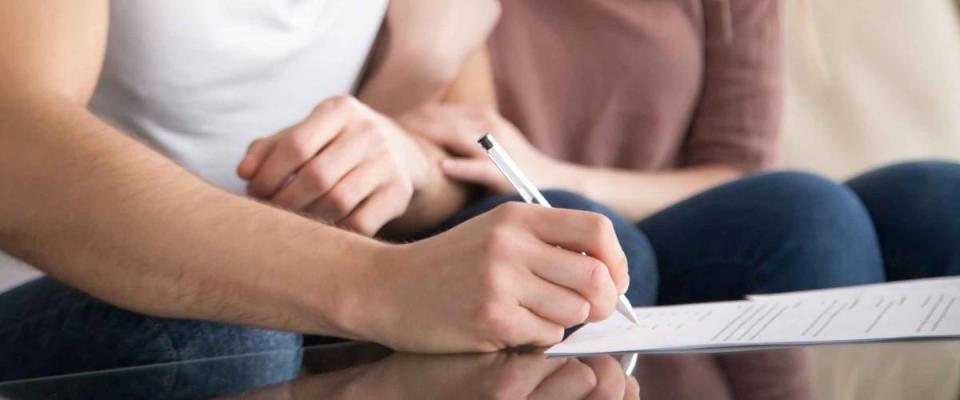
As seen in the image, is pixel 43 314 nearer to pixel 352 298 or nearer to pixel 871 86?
pixel 352 298

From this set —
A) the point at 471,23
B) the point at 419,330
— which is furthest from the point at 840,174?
the point at 419,330

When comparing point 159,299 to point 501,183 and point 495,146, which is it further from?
point 501,183

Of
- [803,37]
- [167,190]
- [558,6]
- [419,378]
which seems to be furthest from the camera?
[803,37]

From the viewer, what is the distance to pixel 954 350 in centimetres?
65

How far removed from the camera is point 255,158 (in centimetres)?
86

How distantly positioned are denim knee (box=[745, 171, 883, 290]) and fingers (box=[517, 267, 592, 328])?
1.29 feet

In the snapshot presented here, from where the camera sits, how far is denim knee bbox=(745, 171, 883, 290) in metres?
0.99

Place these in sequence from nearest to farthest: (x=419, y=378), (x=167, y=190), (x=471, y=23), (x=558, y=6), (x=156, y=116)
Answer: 1. (x=419, y=378)
2. (x=167, y=190)
3. (x=156, y=116)
4. (x=471, y=23)
5. (x=558, y=6)

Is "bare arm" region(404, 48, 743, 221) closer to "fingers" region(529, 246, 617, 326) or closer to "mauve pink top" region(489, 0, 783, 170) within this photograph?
"mauve pink top" region(489, 0, 783, 170)

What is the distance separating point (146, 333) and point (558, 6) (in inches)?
34.6

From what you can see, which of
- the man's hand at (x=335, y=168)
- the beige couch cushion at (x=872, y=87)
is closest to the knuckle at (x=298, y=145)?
the man's hand at (x=335, y=168)

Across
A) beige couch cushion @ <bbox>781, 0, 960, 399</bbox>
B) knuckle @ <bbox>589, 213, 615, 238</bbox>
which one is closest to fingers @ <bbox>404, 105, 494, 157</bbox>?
knuckle @ <bbox>589, 213, 615, 238</bbox>

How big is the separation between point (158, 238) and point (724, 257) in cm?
55

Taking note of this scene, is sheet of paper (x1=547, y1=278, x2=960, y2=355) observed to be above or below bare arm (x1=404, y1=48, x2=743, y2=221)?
above
